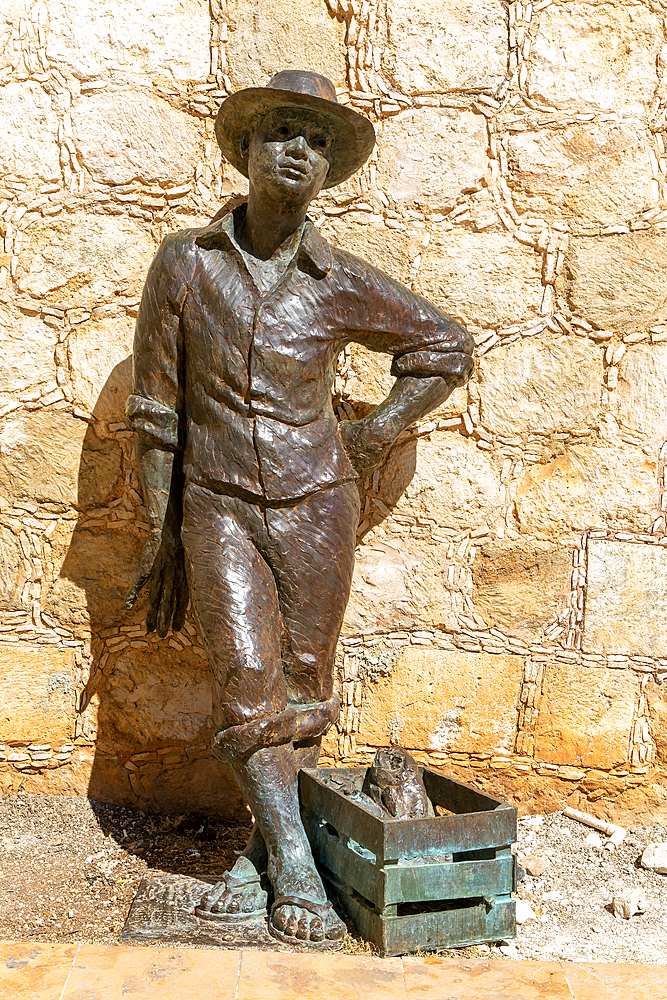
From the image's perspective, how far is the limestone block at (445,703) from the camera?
152 inches

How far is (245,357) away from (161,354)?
29 cm

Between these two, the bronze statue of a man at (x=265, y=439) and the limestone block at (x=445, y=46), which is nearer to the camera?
the bronze statue of a man at (x=265, y=439)

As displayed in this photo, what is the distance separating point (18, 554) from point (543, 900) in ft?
7.38

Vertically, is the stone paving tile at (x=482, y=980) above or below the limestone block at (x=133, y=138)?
below

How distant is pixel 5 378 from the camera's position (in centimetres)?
379

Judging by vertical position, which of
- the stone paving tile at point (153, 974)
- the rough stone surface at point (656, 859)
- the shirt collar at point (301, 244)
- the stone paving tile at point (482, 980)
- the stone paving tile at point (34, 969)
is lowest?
the stone paving tile at point (34, 969)

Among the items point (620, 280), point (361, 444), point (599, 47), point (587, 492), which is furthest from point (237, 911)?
point (599, 47)

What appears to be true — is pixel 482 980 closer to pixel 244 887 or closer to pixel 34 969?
pixel 244 887

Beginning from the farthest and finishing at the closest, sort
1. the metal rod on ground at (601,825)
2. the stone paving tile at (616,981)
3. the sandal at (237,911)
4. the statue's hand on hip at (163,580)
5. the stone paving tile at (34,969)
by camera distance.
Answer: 1. the metal rod on ground at (601,825)
2. the statue's hand on hip at (163,580)
3. the sandal at (237,911)
4. the stone paving tile at (616,981)
5. the stone paving tile at (34,969)

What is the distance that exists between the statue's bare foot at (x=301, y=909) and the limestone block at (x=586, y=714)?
1.27 meters

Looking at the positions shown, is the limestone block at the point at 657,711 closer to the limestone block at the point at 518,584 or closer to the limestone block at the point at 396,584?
the limestone block at the point at 518,584

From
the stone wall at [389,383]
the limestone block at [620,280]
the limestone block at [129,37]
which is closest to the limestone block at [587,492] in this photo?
the stone wall at [389,383]

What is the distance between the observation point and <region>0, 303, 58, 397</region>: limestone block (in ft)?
12.4

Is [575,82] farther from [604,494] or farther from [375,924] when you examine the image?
[375,924]
